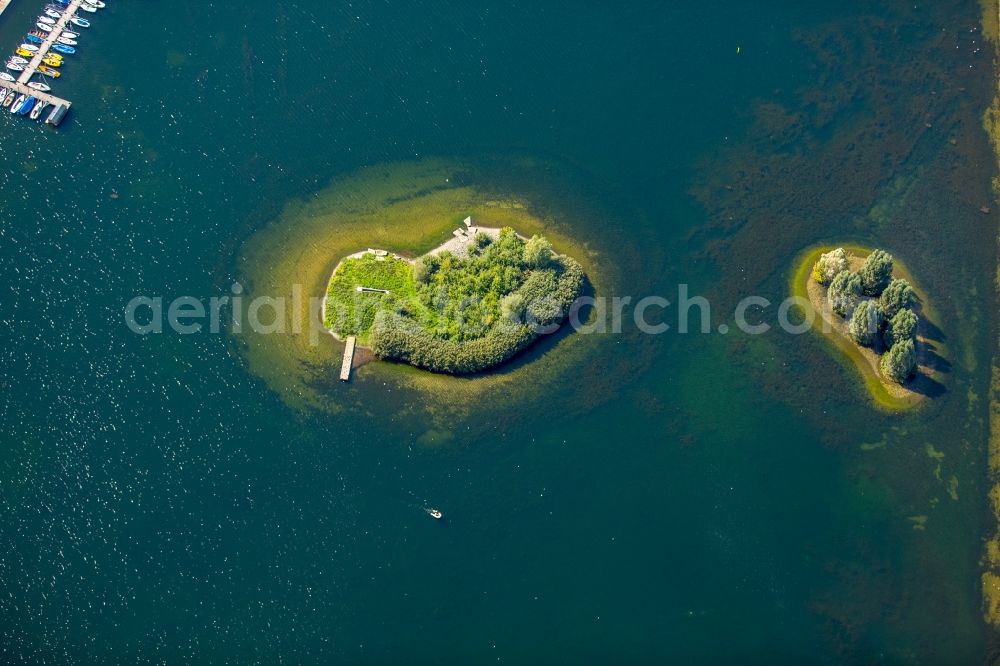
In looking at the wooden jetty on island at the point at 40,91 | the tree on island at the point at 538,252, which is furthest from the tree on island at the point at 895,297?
→ the wooden jetty on island at the point at 40,91

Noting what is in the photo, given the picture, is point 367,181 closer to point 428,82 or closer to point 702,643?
point 428,82

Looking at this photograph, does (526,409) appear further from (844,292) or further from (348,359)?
(844,292)

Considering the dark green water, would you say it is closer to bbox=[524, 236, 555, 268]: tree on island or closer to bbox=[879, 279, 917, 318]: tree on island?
bbox=[879, 279, 917, 318]: tree on island

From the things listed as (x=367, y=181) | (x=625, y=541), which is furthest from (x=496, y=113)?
(x=625, y=541)

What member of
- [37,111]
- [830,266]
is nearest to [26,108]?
[37,111]

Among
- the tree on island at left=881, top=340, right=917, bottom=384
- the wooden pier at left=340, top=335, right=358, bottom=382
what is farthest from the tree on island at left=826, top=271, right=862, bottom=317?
the wooden pier at left=340, top=335, right=358, bottom=382

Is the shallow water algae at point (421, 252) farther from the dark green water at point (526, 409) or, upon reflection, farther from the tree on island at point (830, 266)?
the tree on island at point (830, 266)
